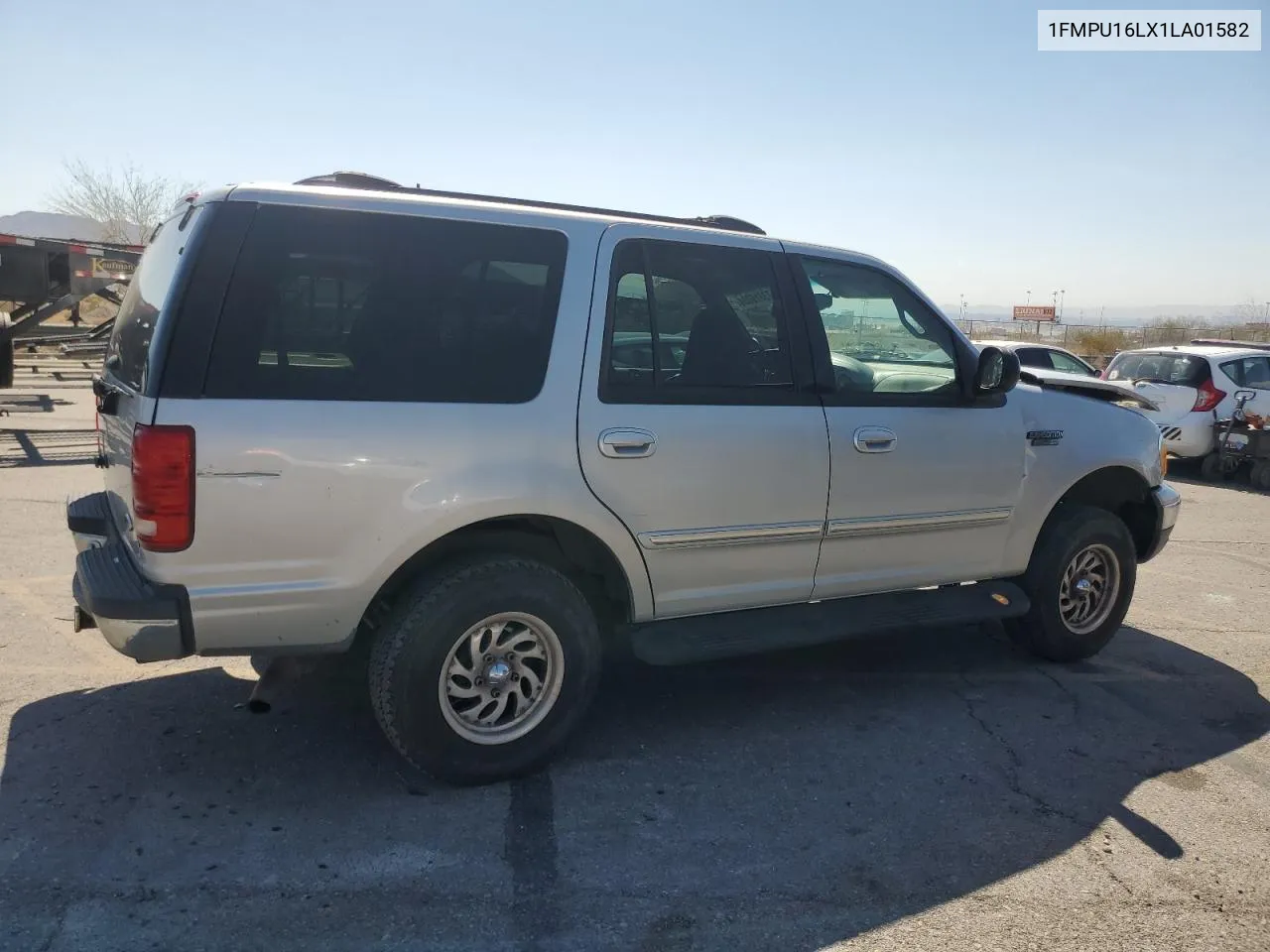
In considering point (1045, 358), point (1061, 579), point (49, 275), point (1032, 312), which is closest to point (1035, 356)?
point (1045, 358)

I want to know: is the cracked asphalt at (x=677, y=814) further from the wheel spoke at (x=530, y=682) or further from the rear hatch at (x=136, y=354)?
the rear hatch at (x=136, y=354)

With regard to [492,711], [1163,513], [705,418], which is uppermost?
[705,418]

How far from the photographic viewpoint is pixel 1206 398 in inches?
489

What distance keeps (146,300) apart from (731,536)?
7.72 ft

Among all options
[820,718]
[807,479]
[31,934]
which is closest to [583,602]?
[807,479]

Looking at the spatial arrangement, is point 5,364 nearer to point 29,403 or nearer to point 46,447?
point 46,447

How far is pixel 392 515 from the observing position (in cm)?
330

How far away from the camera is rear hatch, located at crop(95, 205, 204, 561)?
3.14 meters

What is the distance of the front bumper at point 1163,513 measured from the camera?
5.45 meters

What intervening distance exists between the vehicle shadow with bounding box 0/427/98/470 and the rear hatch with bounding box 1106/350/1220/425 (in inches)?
488

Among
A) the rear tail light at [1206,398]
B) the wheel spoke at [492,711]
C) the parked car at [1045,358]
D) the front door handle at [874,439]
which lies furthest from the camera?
the parked car at [1045,358]

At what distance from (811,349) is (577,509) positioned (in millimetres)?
1333

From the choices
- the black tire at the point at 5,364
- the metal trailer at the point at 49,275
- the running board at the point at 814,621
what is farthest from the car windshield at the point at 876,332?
the metal trailer at the point at 49,275

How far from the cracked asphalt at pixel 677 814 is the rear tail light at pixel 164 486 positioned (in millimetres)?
1000
